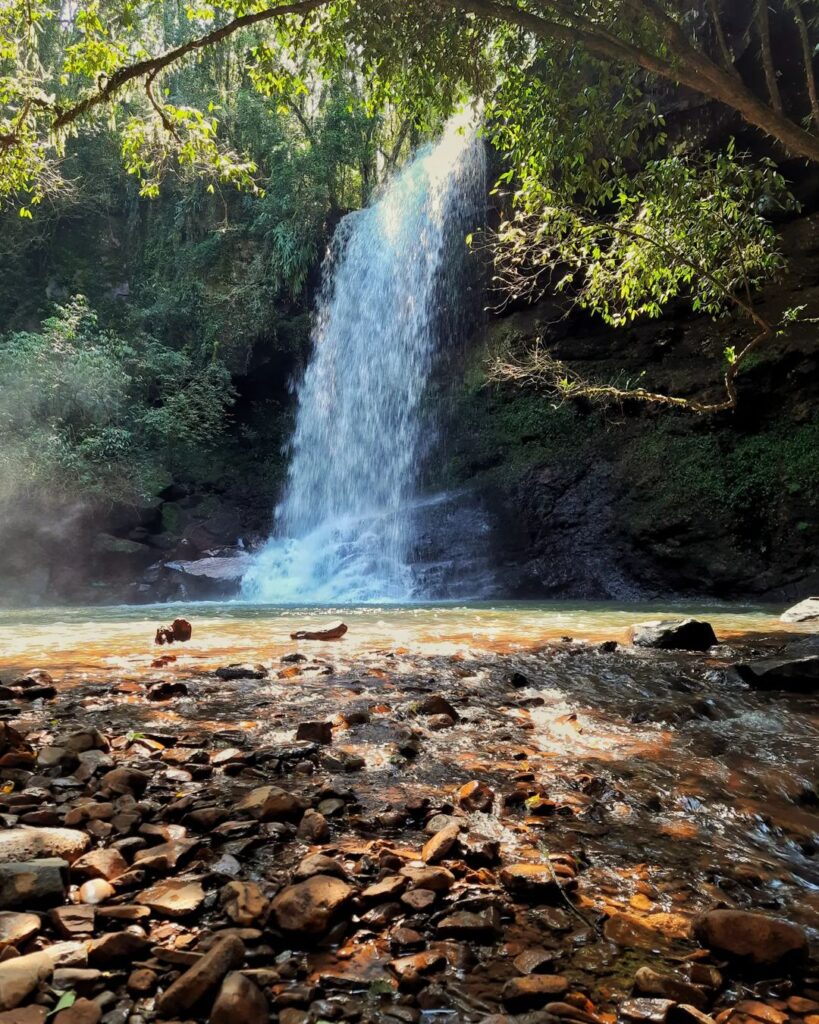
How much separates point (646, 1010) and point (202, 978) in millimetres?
840

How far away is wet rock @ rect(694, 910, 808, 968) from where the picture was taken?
1382 millimetres

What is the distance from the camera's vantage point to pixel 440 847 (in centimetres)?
181

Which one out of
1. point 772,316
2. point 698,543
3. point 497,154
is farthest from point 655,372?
point 497,154

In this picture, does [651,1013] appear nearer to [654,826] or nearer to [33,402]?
[654,826]

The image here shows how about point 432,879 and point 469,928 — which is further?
point 432,879

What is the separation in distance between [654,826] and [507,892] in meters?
0.71

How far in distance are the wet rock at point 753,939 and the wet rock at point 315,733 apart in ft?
5.72

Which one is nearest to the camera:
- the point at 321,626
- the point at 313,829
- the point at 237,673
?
the point at 313,829

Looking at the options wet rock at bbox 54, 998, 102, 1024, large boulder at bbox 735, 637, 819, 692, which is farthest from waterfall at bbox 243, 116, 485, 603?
wet rock at bbox 54, 998, 102, 1024

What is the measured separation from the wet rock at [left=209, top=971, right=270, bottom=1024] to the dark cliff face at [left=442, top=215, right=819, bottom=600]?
1173 centimetres

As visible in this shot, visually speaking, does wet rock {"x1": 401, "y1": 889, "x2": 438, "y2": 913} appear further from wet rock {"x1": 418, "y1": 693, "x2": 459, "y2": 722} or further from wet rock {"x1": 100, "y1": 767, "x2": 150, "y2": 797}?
wet rock {"x1": 418, "y1": 693, "x2": 459, "y2": 722}

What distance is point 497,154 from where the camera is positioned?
15641 mm

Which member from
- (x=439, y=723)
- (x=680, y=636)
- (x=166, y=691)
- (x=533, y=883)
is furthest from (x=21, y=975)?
(x=680, y=636)

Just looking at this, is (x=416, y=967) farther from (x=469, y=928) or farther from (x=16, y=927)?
(x=16, y=927)
